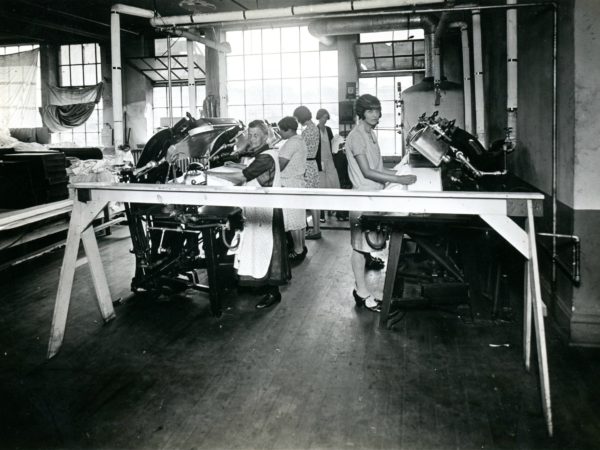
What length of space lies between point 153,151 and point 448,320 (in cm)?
249

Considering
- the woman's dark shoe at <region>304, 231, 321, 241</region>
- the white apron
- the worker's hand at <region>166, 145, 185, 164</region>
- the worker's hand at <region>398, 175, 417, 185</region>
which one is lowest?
the woman's dark shoe at <region>304, 231, 321, 241</region>

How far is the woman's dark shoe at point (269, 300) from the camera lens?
4004 mm

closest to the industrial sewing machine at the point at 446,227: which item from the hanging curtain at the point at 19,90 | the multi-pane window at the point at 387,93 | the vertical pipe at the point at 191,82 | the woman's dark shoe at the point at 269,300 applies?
the woman's dark shoe at the point at 269,300

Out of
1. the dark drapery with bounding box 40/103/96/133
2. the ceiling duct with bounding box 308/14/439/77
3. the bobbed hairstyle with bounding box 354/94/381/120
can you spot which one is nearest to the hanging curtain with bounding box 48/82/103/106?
the dark drapery with bounding box 40/103/96/133

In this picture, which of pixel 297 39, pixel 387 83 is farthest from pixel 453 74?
pixel 297 39

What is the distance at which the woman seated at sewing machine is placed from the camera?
385 cm

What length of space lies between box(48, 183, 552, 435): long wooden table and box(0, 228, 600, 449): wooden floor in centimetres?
22

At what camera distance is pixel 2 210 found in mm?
5090

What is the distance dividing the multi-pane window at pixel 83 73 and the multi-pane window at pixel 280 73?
15.2 ft

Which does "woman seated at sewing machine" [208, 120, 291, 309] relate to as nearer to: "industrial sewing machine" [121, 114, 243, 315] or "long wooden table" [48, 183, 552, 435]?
"industrial sewing machine" [121, 114, 243, 315]

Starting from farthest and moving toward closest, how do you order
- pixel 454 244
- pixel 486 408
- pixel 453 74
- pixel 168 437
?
1. pixel 453 74
2. pixel 454 244
3. pixel 486 408
4. pixel 168 437

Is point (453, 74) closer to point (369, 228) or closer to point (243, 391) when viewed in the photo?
point (369, 228)

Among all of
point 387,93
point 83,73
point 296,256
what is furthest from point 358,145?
point 83,73

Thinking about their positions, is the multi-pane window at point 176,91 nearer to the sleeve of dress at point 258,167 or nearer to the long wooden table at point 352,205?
the sleeve of dress at point 258,167
